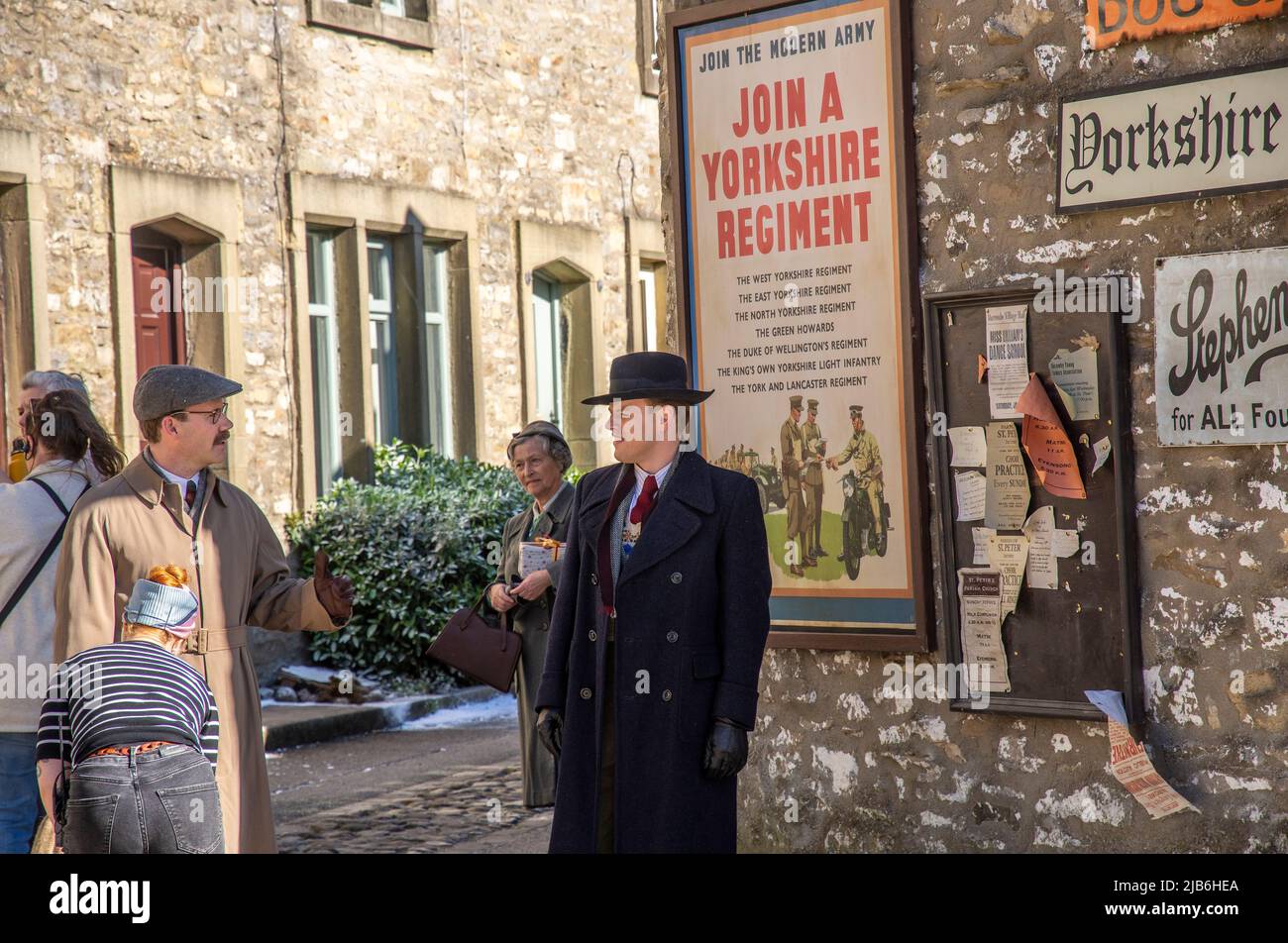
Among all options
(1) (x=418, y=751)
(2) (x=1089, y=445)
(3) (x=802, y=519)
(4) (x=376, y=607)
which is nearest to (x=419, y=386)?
(4) (x=376, y=607)

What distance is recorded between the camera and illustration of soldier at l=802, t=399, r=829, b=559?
6.04 meters

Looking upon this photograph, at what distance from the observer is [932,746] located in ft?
18.9

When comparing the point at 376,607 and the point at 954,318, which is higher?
the point at 954,318

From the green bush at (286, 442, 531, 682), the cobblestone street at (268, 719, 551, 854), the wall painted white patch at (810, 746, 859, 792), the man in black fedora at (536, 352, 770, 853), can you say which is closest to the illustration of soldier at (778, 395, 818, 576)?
the wall painted white patch at (810, 746, 859, 792)

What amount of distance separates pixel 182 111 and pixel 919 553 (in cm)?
802

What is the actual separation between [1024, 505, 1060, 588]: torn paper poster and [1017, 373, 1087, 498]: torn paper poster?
3.7 inches

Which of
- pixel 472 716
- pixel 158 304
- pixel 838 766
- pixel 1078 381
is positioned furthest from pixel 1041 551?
pixel 158 304

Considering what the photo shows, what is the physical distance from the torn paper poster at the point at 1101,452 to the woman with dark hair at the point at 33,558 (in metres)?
3.20

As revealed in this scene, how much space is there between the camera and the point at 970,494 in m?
5.66

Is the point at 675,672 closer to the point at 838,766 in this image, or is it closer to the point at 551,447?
the point at 838,766

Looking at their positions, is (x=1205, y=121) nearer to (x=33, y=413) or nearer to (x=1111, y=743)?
(x=1111, y=743)

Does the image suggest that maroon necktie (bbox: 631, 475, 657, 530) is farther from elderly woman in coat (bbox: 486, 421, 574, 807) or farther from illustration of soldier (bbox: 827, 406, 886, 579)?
elderly woman in coat (bbox: 486, 421, 574, 807)

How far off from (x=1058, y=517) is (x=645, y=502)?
1.40 metres

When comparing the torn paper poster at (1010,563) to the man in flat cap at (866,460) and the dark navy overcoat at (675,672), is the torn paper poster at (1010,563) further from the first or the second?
the dark navy overcoat at (675,672)
